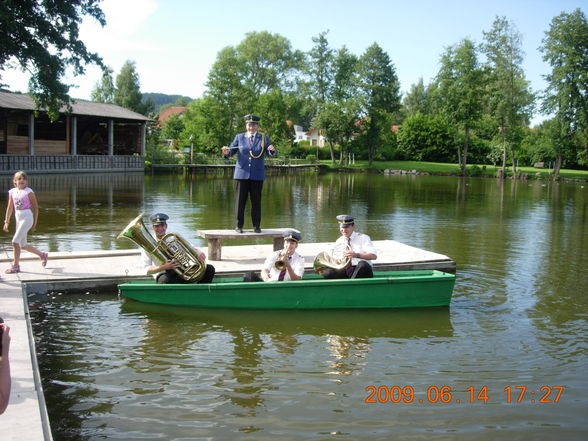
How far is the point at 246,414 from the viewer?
570cm

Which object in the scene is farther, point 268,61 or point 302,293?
point 268,61

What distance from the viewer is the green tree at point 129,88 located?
76.1 metres

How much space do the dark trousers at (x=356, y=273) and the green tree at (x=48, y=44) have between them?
1894 centimetres

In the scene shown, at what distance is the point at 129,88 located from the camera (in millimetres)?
76688

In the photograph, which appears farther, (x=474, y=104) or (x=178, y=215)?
(x=474, y=104)

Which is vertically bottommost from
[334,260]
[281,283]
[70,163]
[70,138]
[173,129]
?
[281,283]

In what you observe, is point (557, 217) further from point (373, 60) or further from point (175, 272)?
point (373, 60)

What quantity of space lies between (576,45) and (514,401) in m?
60.4

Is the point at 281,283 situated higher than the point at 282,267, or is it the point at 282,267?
the point at 282,267

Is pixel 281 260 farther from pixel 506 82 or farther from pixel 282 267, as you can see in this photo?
pixel 506 82

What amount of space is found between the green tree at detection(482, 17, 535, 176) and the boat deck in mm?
56075

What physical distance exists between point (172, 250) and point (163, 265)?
25cm

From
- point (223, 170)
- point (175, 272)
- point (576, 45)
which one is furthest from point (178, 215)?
point (576, 45)
